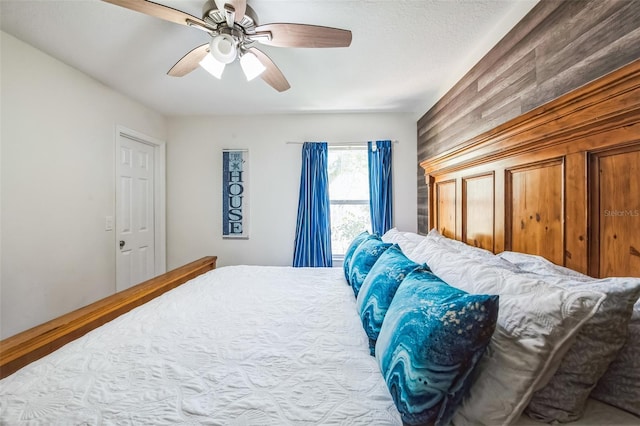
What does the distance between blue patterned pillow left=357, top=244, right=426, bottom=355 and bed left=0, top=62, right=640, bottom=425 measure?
0.01m

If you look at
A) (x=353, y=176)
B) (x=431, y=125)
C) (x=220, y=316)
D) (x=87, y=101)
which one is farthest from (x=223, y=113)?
(x=220, y=316)

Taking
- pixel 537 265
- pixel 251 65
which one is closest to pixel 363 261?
pixel 537 265

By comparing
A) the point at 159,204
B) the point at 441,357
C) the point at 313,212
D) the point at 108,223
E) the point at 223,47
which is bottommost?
the point at 441,357

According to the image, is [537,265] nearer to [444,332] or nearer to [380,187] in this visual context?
[444,332]

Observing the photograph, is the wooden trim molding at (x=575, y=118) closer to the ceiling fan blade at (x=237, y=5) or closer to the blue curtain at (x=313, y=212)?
the ceiling fan blade at (x=237, y=5)

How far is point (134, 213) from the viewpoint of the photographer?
284 centimetres

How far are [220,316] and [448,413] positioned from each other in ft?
3.50

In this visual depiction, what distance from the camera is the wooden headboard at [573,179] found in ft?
2.63

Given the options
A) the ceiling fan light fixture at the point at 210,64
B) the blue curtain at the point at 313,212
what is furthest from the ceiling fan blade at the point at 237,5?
the blue curtain at the point at 313,212

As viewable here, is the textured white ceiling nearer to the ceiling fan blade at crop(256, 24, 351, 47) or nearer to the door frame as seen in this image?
the ceiling fan blade at crop(256, 24, 351, 47)

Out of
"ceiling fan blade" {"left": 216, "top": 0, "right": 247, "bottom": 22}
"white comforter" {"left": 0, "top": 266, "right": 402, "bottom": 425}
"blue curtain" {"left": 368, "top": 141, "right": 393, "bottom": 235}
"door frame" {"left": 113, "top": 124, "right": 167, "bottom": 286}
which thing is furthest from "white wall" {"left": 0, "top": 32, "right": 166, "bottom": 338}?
"blue curtain" {"left": 368, "top": 141, "right": 393, "bottom": 235}

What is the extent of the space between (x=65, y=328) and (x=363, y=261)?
1.46m

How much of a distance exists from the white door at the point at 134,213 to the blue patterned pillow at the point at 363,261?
241 centimetres

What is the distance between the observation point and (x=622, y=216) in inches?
33.0
